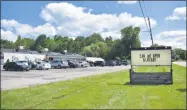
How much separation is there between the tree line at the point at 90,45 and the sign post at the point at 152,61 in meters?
101

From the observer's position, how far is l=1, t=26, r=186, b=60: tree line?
135125 millimetres

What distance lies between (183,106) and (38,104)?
4892 mm

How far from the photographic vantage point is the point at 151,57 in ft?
71.4

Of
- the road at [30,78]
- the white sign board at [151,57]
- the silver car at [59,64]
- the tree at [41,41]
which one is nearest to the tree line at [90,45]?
the tree at [41,41]

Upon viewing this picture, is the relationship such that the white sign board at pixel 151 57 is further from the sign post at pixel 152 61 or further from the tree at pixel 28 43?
the tree at pixel 28 43

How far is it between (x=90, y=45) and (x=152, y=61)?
145 m

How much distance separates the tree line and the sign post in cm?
10055

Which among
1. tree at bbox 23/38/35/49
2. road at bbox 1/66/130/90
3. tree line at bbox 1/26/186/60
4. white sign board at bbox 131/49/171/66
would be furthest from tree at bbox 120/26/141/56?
white sign board at bbox 131/49/171/66

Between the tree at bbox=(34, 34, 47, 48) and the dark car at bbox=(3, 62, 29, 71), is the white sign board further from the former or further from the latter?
the tree at bbox=(34, 34, 47, 48)

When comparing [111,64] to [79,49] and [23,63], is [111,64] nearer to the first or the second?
[23,63]

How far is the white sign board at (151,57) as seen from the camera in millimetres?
21397

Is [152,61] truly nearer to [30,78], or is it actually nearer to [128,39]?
[30,78]

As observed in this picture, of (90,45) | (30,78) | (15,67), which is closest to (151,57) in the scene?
(30,78)

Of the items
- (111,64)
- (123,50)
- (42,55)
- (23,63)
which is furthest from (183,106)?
(123,50)
